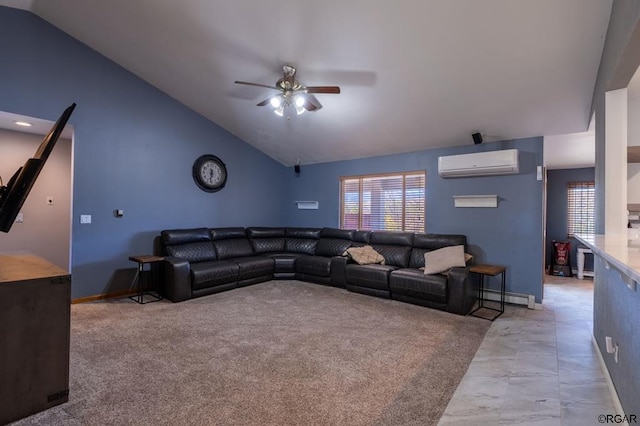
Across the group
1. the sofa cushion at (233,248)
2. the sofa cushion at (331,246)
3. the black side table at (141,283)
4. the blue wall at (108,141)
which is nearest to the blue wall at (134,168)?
the blue wall at (108,141)

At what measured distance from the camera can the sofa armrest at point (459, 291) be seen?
374 cm

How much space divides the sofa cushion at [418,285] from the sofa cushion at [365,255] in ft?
2.07

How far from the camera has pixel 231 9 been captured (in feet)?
10.2

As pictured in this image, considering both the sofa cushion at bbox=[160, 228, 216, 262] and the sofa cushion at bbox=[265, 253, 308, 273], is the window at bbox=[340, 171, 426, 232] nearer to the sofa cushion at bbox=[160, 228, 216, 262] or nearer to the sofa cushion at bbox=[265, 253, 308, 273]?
the sofa cushion at bbox=[265, 253, 308, 273]

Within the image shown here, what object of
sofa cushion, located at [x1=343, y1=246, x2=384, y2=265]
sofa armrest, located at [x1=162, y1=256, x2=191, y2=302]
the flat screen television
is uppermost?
the flat screen television

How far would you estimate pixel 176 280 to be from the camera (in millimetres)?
4145

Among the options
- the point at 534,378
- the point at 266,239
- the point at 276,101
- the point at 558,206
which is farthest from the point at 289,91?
the point at 558,206

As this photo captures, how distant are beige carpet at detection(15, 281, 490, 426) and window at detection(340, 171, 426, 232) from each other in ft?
6.12

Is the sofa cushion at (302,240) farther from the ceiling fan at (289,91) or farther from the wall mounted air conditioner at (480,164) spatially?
the ceiling fan at (289,91)

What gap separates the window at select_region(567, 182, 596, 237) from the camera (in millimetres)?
6391

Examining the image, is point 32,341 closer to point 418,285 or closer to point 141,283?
point 141,283

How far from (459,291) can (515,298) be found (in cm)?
117

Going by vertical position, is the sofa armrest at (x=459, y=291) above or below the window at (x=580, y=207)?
below

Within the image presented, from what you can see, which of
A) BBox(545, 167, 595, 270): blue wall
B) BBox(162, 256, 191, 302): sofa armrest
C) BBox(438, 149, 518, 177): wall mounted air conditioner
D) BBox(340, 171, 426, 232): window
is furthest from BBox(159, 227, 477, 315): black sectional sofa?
BBox(545, 167, 595, 270): blue wall
